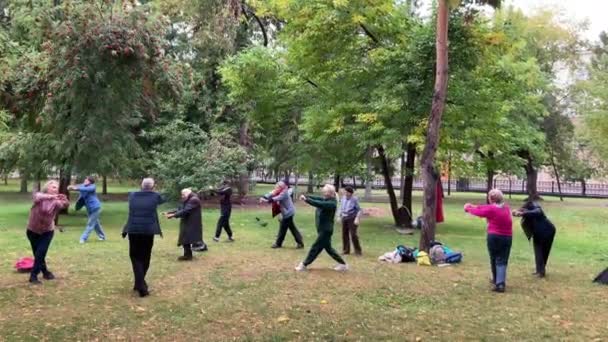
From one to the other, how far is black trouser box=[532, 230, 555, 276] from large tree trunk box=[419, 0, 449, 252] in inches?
96.1

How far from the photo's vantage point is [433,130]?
1265 centimetres

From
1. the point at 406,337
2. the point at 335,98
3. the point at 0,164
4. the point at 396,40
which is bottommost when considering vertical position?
the point at 406,337

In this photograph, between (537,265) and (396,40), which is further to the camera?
(396,40)

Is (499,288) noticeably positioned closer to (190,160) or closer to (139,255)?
(139,255)

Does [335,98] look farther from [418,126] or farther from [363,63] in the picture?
[418,126]

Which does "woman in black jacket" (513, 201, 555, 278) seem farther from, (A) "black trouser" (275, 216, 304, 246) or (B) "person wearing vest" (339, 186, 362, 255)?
(A) "black trouser" (275, 216, 304, 246)

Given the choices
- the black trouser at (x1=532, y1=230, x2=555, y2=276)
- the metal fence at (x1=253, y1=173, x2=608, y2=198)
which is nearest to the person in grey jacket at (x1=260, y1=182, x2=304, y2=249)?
the black trouser at (x1=532, y1=230, x2=555, y2=276)

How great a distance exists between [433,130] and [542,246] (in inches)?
131

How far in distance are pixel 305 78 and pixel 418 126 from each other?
5276 mm

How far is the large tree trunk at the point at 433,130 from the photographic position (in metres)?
12.5

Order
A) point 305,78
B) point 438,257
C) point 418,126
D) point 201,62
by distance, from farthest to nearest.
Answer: point 201,62, point 305,78, point 418,126, point 438,257

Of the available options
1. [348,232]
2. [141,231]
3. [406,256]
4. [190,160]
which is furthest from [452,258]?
[190,160]

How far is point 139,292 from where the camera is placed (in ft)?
28.3

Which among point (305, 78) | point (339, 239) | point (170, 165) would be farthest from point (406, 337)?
point (170, 165)
